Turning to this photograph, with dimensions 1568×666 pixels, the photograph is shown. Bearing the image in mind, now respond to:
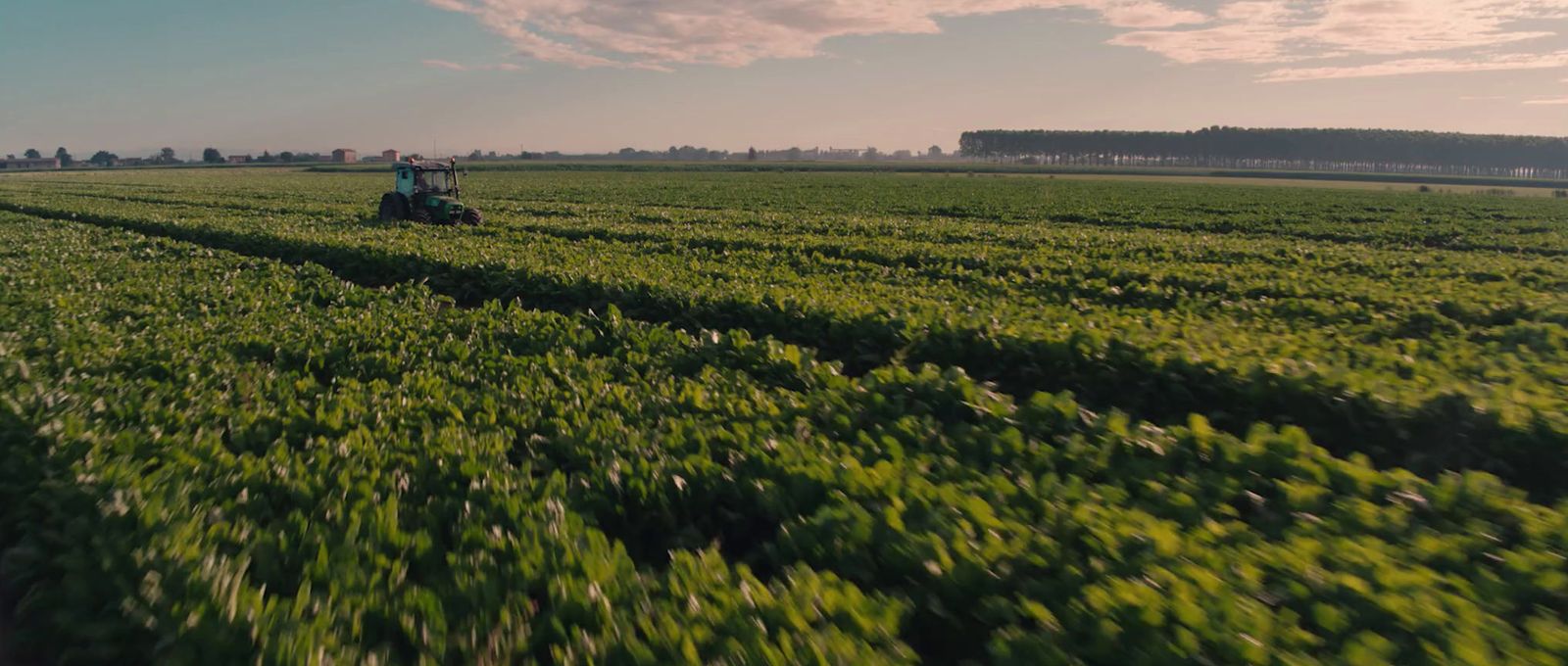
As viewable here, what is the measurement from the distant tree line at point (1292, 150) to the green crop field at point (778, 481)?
160 meters

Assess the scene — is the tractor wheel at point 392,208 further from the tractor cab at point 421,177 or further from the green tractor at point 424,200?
the tractor cab at point 421,177

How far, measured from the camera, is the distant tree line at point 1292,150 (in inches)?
5039

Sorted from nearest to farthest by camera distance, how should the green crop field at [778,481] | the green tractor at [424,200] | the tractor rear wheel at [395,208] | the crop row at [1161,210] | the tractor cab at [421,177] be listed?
the green crop field at [778,481] → the green tractor at [424,200] → the tractor rear wheel at [395,208] → the tractor cab at [421,177] → the crop row at [1161,210]

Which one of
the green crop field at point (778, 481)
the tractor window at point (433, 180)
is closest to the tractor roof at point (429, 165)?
the tractor window at point (433, 180)

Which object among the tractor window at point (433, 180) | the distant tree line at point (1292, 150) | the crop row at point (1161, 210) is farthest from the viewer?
the distant tree line at point (1292, 150)

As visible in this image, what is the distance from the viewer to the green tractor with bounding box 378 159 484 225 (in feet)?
75.1

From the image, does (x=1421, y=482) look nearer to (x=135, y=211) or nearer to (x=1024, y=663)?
(x=1024, y=663)

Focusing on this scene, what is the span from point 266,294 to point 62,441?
6322 mm

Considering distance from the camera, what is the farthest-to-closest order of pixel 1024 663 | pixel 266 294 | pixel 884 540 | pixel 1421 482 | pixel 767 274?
pixel 767 274, pixel 266 294, pixel 1421 482, pixel 884 540, pixel 1024 663

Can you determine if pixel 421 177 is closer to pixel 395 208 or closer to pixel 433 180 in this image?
pixel 433 180

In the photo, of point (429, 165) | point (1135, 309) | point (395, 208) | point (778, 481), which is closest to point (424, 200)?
point (395, 208)

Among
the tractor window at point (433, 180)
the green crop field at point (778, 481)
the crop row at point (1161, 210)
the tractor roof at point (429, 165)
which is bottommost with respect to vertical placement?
the green crop field at point (778, 481)

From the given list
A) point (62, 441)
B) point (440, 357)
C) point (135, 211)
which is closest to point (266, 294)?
point (440, 357)

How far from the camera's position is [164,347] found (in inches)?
281
